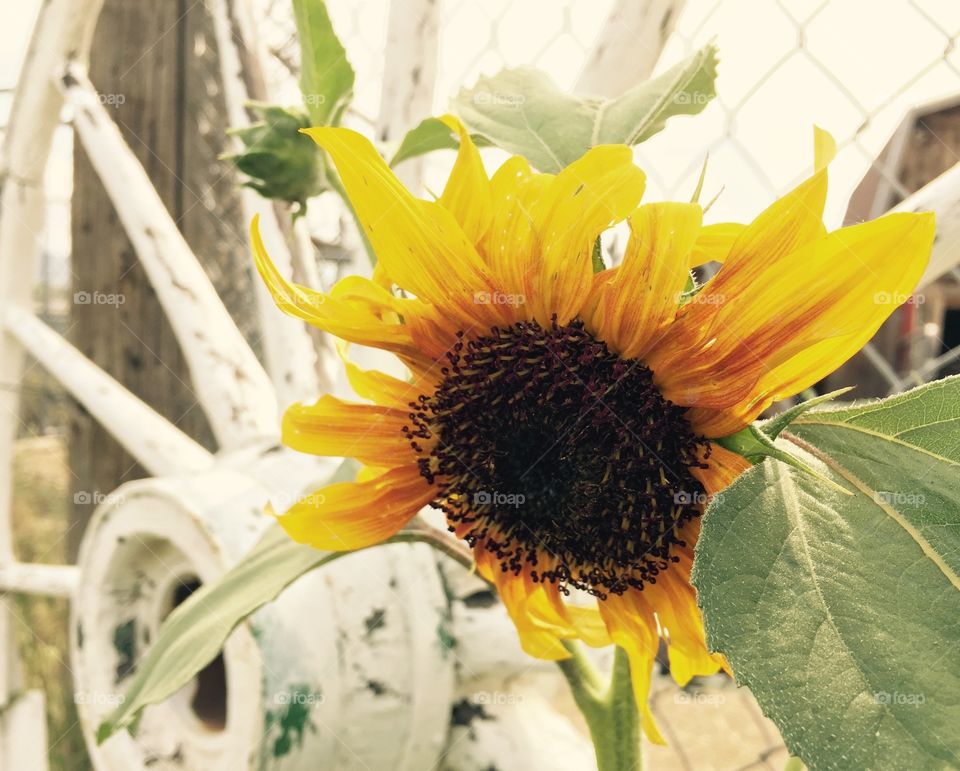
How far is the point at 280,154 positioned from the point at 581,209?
5.3 inches

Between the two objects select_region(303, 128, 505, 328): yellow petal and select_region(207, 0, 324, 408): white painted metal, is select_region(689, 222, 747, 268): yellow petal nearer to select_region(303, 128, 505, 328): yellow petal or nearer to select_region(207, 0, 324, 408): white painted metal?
select_region(303, 128, 505, 328): yellow petal

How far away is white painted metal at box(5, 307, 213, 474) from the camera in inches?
24.2

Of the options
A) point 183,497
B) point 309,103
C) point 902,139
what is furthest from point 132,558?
point 902,139

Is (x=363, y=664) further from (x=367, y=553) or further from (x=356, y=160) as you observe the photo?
(x=356, y=160)

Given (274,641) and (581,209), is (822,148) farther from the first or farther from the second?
(274,641)

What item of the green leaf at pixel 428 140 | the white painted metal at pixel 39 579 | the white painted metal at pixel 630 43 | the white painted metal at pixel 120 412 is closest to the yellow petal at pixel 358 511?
the green leaf at pixel 428 140

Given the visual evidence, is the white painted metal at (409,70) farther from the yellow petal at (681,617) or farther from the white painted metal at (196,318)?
the yellow petal at (681,617)

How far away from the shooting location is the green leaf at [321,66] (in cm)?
26

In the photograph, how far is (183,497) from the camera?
1.38 ft

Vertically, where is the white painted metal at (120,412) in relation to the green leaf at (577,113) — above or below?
below

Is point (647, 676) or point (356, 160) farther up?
point (356, 160)

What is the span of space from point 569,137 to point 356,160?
73mm

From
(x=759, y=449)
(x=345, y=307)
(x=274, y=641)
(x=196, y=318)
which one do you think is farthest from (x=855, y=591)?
(x=196, y=318)

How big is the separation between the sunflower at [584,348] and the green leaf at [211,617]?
0.10ft
